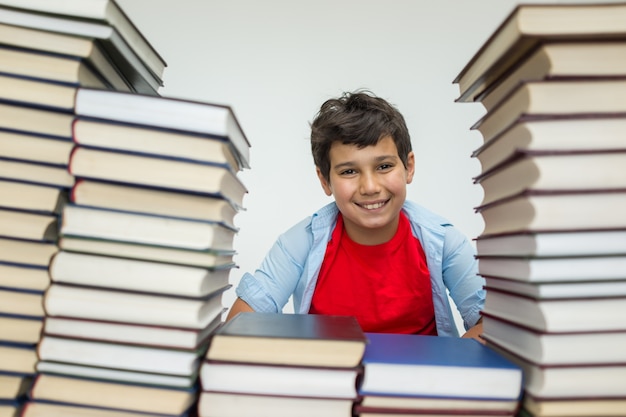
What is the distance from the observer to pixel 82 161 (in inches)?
26.2

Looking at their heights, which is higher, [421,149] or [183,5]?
[183,5]

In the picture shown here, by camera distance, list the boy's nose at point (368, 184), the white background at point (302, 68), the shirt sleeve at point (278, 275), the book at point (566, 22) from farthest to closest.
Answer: the white background at point (302, 68) → the shirt sleeve at point (278, 275) → the boy's nose at point (368, 184) → the book at point (566, 22)

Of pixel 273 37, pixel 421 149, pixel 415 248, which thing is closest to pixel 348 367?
pixel 415 248

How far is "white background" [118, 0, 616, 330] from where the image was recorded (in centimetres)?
232

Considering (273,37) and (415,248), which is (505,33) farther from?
(273,37)

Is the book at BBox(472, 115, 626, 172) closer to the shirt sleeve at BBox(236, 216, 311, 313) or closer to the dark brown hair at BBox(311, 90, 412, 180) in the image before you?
the dark brown hair at BBox(311, 90, 412, 180)

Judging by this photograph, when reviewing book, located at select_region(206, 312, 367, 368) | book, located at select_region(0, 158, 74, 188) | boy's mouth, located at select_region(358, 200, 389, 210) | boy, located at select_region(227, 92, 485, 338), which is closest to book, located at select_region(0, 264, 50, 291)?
book, located at select_region(0, 158, 74, 188)

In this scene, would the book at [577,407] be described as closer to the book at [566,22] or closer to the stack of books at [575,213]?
the stack of books at [575,213]

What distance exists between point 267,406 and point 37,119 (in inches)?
17.9

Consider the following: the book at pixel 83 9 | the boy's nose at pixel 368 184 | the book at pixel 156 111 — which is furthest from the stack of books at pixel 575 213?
the boy's nose at pixel 368 184

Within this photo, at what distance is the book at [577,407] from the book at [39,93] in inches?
25.9

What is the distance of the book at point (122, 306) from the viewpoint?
65 cm

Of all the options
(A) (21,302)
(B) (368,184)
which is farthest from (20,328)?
(B) (368,184)

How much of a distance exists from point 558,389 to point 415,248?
0.91m
